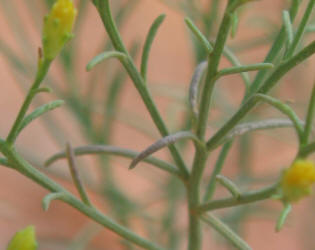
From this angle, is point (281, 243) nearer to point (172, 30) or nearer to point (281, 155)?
point (281, 155)

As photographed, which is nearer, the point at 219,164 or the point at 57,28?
the point at 57,28

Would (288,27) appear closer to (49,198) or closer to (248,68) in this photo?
(248,68)

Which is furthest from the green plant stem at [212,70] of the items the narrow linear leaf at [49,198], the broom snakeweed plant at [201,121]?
the narrow linear leaf at [49,198]

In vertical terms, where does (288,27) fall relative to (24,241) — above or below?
above

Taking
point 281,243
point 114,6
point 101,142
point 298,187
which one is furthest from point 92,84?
point 281,243

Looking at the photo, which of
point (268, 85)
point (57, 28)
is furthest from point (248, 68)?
point (57, 28)

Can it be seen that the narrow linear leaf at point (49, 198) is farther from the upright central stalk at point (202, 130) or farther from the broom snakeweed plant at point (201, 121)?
the upright central stalk at point (202, 130)
